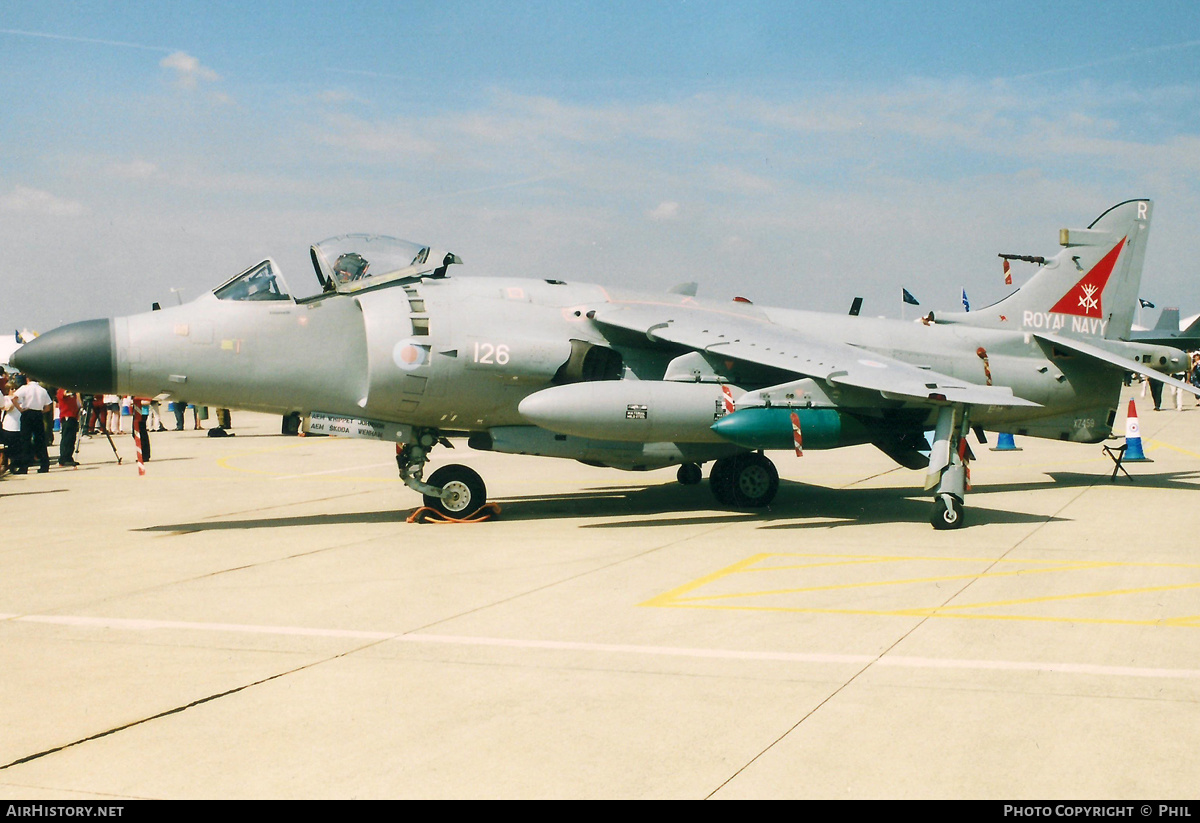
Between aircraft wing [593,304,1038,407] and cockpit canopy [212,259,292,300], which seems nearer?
aircraft wing [593,304,1038,407]

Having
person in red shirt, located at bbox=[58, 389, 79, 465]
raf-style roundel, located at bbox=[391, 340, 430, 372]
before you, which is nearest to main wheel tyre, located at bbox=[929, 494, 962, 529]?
raf-style roundel, located at bbox=[391, 340, 430, 372]

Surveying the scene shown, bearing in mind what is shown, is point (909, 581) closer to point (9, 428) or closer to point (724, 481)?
point (724, 481)

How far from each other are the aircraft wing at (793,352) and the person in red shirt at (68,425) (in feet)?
48.4

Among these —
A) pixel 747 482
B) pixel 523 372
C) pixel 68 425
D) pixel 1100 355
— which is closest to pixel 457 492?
pixel 523 372

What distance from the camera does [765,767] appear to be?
4.55 metres

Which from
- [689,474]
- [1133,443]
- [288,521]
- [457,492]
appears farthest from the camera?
[1133,443]

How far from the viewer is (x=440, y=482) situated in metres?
12.6

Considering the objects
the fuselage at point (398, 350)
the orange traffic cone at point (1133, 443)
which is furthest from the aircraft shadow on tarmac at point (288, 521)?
the orange traffic cone at point (1133, 443)

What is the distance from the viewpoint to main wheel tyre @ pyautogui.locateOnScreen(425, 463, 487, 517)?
1249 cm

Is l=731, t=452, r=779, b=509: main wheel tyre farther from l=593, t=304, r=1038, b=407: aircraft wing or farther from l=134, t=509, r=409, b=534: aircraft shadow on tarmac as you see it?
l=134, t=509, r=409, b=534: aircraft shadow on tarmac

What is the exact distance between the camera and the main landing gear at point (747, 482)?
13.3 m

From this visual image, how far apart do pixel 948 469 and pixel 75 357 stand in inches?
382

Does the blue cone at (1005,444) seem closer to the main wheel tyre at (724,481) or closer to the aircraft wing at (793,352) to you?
the aircraft wing at (793,352)

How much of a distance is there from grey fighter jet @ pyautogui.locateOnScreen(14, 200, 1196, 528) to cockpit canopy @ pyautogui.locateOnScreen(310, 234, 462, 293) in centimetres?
2
